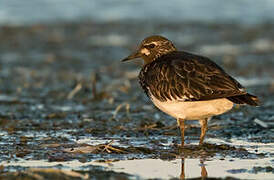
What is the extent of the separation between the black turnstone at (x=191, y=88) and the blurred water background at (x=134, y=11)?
991 centimetres

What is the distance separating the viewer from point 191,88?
638cm

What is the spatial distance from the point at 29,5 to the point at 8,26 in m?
2.69

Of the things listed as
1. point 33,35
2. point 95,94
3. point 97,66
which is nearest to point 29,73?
point 97,66

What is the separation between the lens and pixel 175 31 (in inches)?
615

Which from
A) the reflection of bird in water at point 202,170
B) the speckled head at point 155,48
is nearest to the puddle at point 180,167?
the reflection of bird in water at point 202,170

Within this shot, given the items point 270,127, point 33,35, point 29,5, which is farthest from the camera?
point 29,5

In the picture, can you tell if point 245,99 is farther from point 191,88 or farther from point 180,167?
point 180,167

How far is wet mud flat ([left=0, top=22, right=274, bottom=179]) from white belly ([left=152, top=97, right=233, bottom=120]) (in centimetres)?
36

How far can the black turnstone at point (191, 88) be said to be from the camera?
6258 mm

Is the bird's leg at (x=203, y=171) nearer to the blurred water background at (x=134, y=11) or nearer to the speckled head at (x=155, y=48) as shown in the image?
the speckled head at (x=155, y=48)

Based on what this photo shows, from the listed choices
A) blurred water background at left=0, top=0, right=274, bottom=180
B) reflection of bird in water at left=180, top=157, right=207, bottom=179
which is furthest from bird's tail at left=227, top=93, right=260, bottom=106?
reflection of bird in water at left=180, top=157, right=207, bottom=179

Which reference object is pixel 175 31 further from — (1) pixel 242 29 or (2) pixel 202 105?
(2) pixel 202 105

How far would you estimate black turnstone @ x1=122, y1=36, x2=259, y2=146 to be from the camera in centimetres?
626

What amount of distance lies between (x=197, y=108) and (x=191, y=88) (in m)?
0.21
